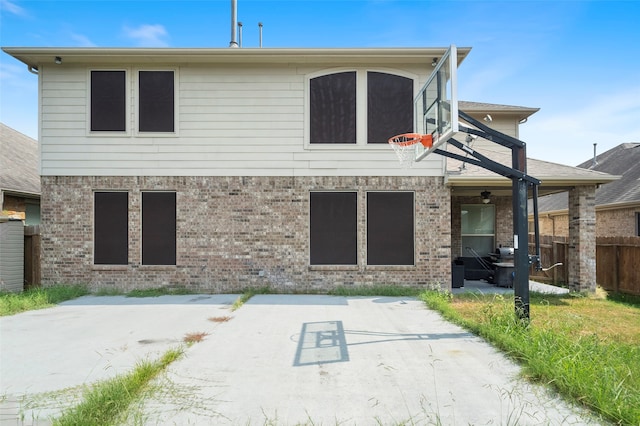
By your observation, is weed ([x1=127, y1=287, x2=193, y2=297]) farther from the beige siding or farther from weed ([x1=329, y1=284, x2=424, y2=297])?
weed ([x1=329, y1=284, x2=424, y2=297])

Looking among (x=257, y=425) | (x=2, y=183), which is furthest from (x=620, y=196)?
(x=2, y=183)

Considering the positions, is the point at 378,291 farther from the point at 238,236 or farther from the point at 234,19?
the point at 234,19

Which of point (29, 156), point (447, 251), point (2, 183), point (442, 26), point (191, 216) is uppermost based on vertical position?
point (442, 26)

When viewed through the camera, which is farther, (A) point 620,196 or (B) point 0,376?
(A) point 620,196

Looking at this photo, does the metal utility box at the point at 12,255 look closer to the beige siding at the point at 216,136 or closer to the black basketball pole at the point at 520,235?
the beige siding at the point at 216,136

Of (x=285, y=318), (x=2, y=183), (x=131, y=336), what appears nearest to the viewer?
(x=131, y=336)

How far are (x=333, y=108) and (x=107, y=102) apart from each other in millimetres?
5498

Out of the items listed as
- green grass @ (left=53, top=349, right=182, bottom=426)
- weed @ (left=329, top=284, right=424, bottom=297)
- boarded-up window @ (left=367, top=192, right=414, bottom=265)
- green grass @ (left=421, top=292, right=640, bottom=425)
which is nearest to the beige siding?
boarded-up window @ (left=367, top=192, right=414, bottom=265)

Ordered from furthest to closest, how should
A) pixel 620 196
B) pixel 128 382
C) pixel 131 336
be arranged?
pixel 620 196 → pixel 131 336 → pixel 128 382

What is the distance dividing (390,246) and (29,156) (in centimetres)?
1547

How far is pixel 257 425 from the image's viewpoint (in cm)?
313

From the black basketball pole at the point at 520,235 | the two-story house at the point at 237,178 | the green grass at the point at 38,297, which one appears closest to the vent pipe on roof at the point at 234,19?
the two-story house at the point at 237,178

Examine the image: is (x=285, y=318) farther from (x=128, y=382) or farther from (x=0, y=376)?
(x=0, y=376)

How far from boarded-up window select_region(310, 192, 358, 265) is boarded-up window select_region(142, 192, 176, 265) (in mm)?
3383
